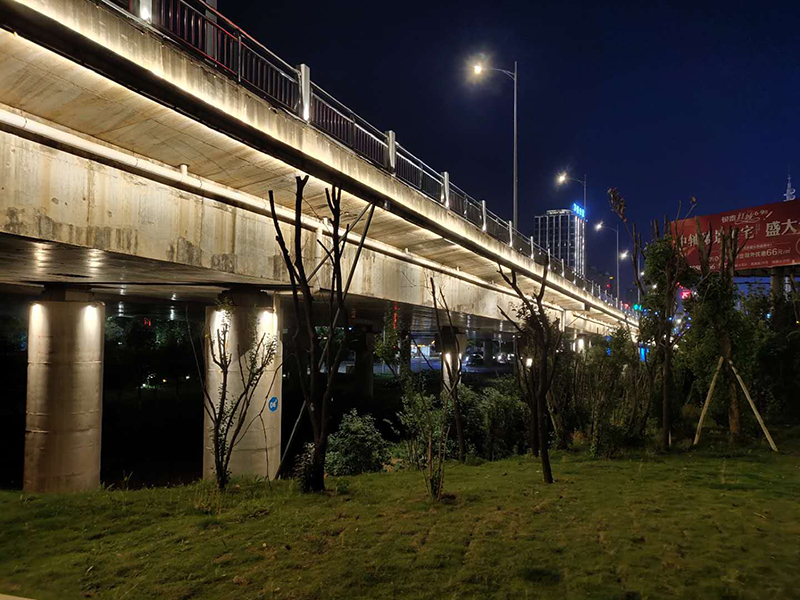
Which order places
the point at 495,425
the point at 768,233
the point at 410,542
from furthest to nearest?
1. the point at 768,233
2. the point at 495,425
3. the point at 410,542

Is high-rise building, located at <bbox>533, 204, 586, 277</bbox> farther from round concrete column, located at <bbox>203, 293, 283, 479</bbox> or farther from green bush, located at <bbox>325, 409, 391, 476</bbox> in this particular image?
round concrete column, located at <bbox>203, 293, 283, 479</bbox>

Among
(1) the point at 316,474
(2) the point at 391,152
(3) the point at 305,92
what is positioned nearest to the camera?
(1) the point at 316,474

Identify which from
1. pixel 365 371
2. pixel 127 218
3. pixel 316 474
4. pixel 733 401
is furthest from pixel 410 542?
pixel 365 371

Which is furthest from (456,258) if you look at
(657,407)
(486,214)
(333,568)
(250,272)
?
(333,568)

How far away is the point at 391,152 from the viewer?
11625 mm

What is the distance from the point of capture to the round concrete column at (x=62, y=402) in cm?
1009

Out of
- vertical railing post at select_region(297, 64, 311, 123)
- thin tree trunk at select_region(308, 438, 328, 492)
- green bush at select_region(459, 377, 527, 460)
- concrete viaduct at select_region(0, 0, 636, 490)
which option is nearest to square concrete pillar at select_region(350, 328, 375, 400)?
green bush at select_region(459, 377, 527, 460)

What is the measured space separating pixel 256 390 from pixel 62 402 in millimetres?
3470

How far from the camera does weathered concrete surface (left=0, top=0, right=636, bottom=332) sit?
535 centimetres

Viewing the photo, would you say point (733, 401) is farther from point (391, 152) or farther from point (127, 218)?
point (127, 218)

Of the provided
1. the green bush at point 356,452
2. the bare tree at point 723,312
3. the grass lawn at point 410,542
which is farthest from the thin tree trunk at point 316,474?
the bare tree at point 723,312

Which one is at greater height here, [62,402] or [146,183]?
[146,183]

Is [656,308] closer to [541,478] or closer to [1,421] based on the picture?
[541,478]

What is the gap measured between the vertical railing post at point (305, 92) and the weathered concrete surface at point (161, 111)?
0.57 m
